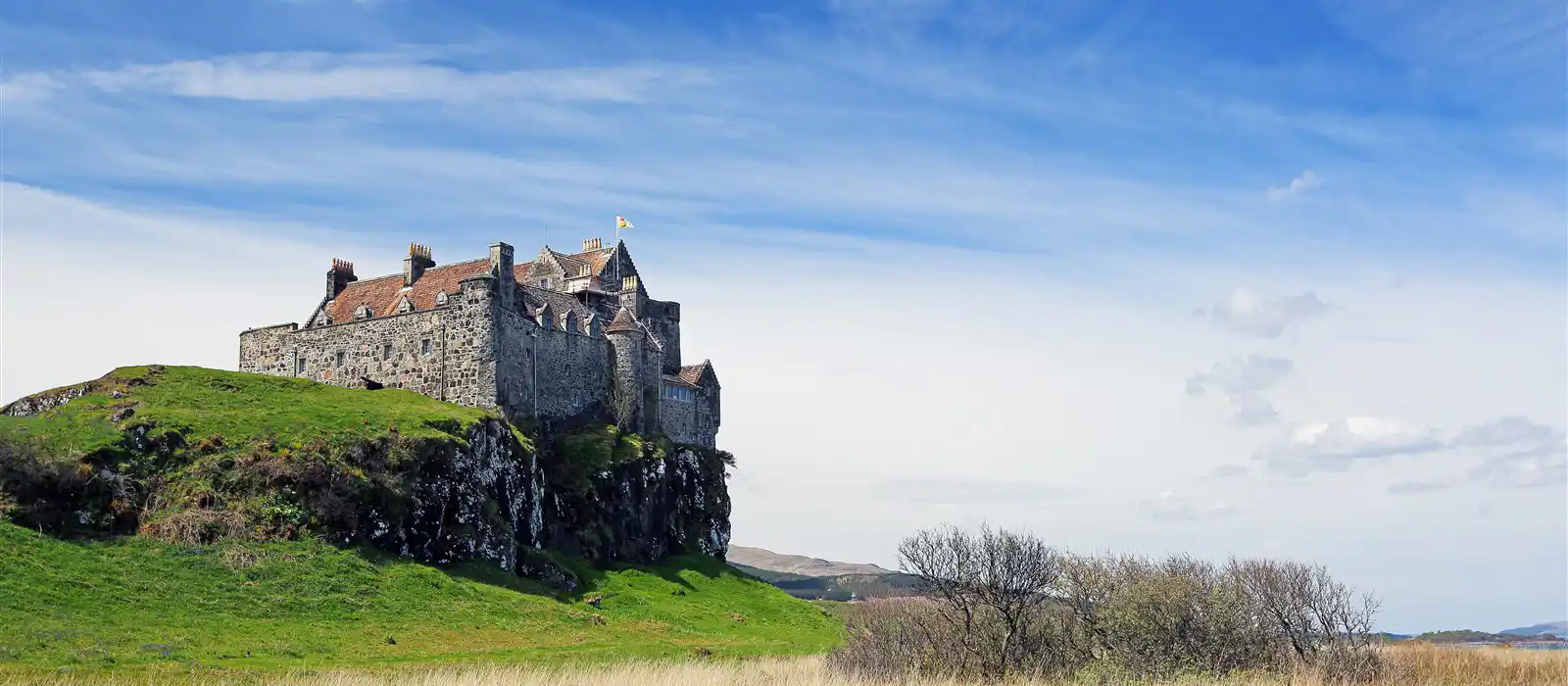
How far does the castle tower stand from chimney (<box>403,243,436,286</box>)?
13.3m

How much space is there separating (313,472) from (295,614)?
12726mm

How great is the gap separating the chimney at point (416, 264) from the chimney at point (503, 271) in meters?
9.09

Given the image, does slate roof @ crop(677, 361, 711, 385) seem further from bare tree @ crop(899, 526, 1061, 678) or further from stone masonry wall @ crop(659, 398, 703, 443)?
bare tree @ crop(899, 526, 1061, 678)

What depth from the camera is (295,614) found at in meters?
57.8

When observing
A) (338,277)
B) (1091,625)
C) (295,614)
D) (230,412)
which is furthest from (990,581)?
(338,277)

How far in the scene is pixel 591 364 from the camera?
98.1 m

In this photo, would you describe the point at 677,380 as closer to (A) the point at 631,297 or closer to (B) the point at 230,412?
(A) the point at 631,297

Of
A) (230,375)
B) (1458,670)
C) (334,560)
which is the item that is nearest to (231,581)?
(334,560)

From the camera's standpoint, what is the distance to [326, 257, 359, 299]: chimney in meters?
101

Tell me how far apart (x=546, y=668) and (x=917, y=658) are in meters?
14.3

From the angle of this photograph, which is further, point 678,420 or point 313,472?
point 678,420

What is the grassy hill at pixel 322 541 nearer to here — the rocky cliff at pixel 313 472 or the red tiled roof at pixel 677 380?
the rocky cliff at pixel 313 472

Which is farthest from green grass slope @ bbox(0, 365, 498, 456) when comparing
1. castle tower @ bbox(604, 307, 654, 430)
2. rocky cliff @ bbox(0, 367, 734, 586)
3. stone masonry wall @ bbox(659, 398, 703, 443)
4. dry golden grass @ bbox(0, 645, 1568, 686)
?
dry golden grass @ bbox(0, 645, 1568, 686)

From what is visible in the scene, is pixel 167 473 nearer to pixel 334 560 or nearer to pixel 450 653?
pixel 334 560
